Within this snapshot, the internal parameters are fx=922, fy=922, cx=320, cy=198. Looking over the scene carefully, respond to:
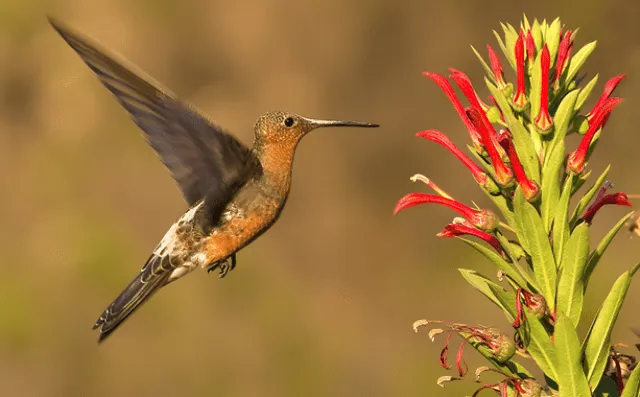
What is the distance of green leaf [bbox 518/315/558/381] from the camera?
171 cm

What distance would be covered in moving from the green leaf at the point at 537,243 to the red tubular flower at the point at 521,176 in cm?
3

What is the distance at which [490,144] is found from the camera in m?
1.80

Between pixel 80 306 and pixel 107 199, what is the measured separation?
1050 mm

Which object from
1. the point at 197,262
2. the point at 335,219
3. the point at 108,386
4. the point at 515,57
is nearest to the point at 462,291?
the point at 335,219

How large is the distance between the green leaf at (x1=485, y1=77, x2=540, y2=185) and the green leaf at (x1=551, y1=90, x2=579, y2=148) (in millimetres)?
44

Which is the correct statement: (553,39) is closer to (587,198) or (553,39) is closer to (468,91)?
(468,91)

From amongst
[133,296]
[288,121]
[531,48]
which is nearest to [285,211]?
[133,296]

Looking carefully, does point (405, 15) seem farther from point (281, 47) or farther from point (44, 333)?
point (44, 333)

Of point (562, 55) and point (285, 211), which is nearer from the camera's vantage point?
point (562, 55)

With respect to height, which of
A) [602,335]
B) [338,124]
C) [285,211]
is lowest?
[602,335]

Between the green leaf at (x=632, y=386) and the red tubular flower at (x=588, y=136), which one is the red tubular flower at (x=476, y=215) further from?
the green leaf at (x=632, y=386)

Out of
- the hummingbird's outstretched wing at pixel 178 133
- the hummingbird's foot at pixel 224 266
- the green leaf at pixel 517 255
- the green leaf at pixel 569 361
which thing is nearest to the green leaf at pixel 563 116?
the green leaf at pixel 517 255

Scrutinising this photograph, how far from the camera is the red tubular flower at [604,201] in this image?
1.83 m

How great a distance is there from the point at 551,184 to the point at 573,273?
17cm
